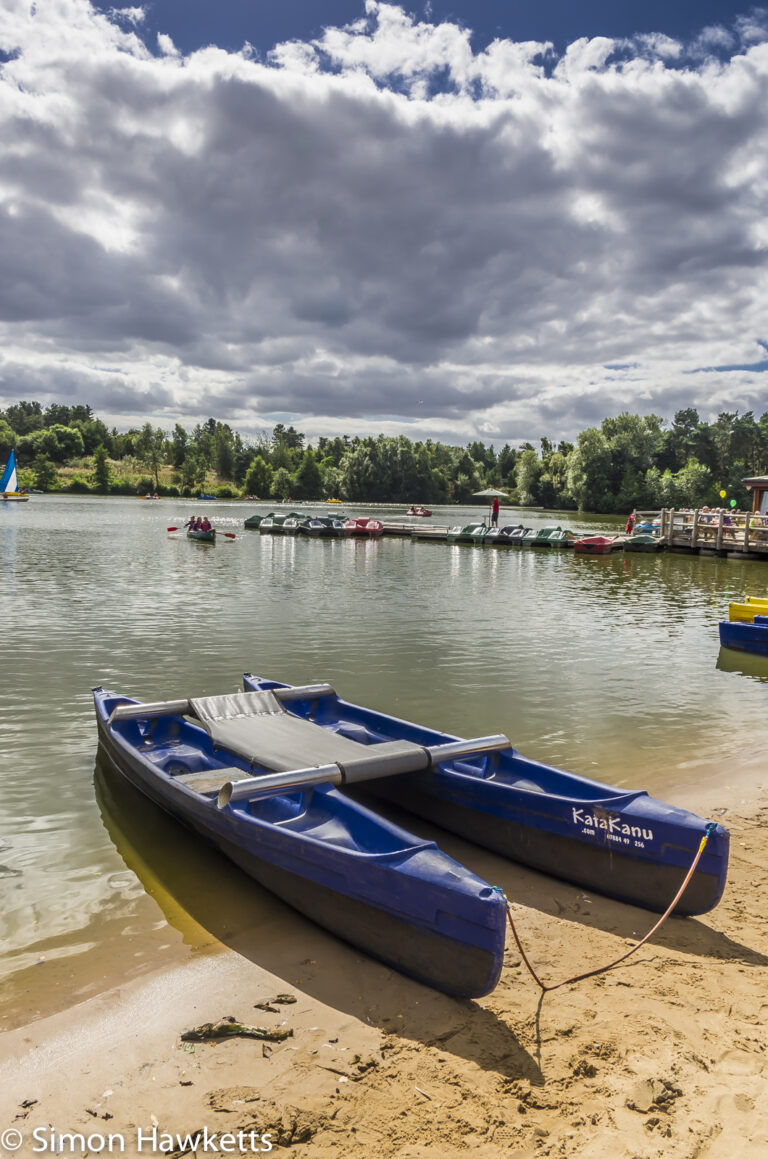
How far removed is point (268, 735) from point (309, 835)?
8.08ft

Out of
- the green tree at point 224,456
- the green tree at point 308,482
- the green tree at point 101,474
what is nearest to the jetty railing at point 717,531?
the green tree at point 308,482

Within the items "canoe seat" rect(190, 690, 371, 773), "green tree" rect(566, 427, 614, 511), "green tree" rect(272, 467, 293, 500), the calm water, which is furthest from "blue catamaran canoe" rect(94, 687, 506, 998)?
"green tree" rect(272, 467, 293, 500)

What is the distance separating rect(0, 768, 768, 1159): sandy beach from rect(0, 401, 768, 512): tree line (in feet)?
365

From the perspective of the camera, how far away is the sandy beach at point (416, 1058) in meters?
3.92

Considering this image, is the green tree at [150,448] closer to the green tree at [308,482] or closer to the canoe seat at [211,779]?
the green tree at [308,482]

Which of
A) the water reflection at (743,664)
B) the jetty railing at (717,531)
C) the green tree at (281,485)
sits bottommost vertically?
the water reflection at (743,664)

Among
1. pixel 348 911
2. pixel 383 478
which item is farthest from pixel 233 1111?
pixel 383 478

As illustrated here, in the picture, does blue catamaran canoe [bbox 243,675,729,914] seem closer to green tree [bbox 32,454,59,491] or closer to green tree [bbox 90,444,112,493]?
green tree [bbox 90,444,112,493]

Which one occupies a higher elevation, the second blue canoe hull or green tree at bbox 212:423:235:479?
green tree at bbox 212:423:235:479

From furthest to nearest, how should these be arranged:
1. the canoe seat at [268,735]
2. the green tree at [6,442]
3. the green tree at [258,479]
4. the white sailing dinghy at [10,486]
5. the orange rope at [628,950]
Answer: the green tree at [6,442], the green tree at [258,479], the white sailing dinghy at [10,486], the canoe seat at [268,735], the orange rope at [628,950]

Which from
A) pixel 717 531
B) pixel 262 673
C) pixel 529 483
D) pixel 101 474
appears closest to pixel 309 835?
pixel 262 673

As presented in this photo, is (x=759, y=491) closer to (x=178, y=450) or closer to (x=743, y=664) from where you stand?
(x=743, y=664)

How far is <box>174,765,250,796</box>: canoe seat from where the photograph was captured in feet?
24.0

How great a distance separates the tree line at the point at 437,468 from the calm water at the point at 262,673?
295 ft
